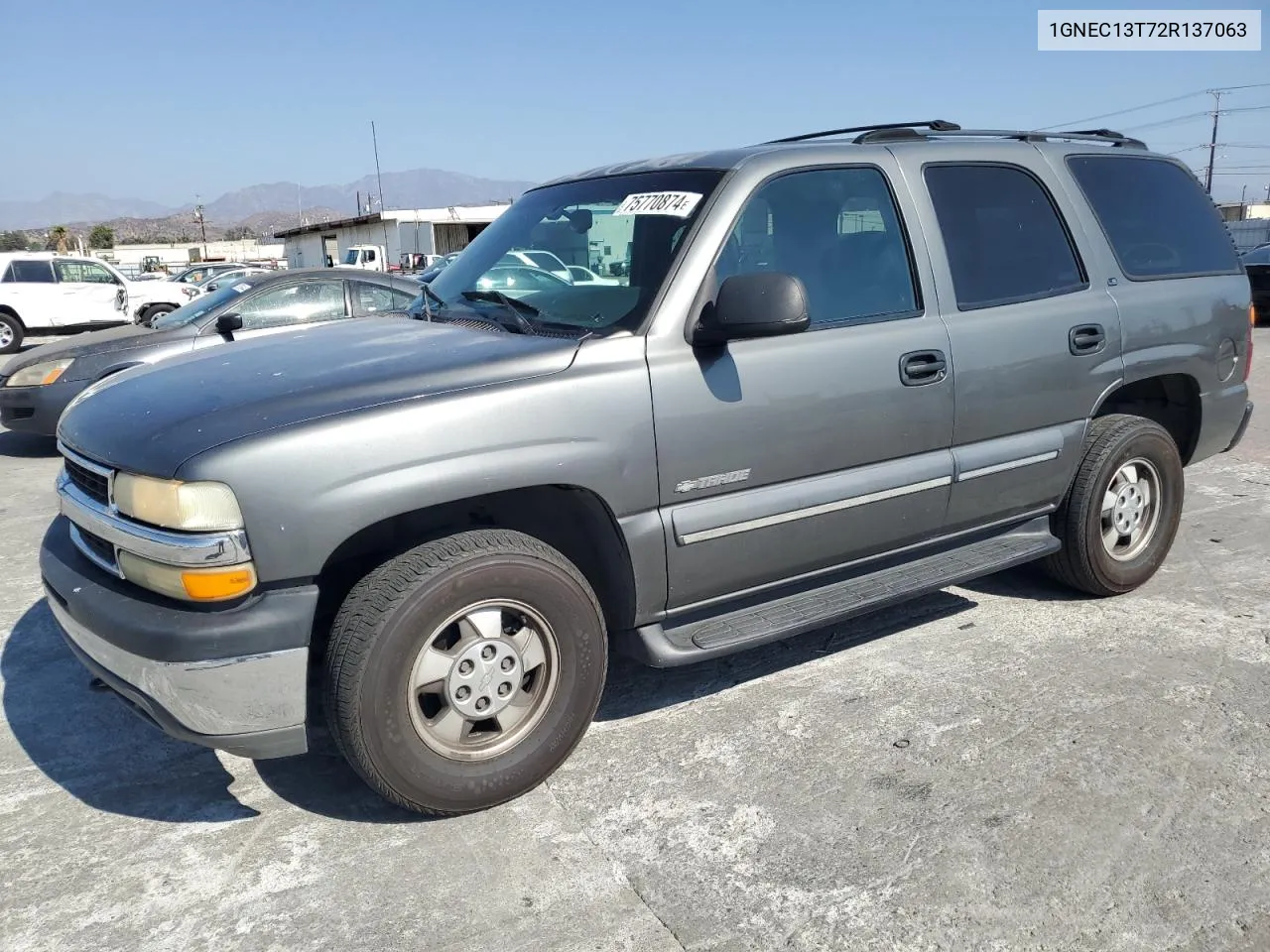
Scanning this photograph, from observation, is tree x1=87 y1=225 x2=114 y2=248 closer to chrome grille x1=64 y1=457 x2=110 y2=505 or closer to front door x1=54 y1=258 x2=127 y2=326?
front door x1=54 y1=258 x2=127 y2=326

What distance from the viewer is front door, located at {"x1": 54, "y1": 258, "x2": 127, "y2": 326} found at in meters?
17.1

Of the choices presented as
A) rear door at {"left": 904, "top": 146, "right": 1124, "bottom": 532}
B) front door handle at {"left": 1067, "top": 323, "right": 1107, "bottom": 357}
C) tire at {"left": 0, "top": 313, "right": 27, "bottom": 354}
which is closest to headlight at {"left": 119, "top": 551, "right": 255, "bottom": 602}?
rear door at {"left": 904, "top": 146, "right": 1124, "bottom": 532}

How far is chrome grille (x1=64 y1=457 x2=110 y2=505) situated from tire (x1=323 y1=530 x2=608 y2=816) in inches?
30.7

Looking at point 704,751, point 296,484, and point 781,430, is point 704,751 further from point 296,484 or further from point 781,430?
point 296,484

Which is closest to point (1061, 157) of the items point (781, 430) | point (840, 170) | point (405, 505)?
point (840, 170)

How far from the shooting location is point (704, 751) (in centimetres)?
326

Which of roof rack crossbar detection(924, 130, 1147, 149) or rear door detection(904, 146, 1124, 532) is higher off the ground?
roof rack crossbar detection(924, 130, 1147, 149)

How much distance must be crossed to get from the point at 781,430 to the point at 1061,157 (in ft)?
6.85

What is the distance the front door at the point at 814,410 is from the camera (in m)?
3.11

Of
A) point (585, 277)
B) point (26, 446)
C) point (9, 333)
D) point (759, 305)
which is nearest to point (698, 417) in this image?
point (759, 305)

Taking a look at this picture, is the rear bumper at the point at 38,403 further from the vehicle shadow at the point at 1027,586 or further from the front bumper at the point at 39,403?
the vehicle shadow at the point at 1027,586

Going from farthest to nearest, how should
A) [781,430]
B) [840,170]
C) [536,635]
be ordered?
[840,170] < [781,430] < [536,635]

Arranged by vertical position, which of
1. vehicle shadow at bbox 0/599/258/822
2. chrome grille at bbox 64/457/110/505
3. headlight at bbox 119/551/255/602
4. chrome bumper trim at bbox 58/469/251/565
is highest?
chrome grille at bbox 64/457/110/505

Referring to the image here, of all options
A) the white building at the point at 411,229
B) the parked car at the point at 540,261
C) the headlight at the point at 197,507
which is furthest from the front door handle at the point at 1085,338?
the white building at the point at 411,229
